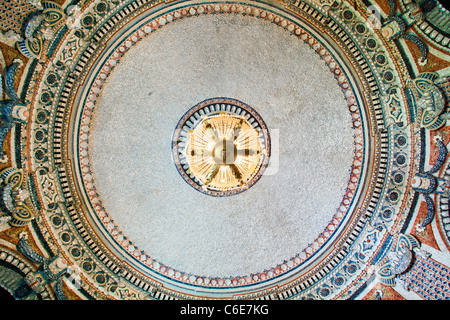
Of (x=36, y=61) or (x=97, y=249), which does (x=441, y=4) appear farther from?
(x=97, y=249)

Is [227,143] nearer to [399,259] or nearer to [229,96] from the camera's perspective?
[229,96]

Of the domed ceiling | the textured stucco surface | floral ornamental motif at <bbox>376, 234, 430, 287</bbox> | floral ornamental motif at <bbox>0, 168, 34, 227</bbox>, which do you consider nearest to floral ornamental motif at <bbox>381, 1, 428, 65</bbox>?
the domed ceiling

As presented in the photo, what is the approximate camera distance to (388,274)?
5.11 meters

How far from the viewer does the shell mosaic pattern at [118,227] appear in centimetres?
509

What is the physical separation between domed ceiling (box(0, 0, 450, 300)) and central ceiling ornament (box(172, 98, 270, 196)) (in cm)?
2

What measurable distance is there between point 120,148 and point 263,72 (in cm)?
234

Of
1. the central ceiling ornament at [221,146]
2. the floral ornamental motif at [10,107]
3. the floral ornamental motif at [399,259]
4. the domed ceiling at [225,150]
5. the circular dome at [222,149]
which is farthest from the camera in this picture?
the central ceiling ornament at [221,146]

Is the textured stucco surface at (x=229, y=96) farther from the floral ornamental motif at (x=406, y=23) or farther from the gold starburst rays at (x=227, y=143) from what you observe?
the floral ornamental motif at (x=406, y=23)

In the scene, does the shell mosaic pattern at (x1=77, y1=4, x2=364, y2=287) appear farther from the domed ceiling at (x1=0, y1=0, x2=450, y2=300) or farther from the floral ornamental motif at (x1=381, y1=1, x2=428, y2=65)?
the floral ornamental motif at (x1=381, y1=1, x2=428, y2=65)

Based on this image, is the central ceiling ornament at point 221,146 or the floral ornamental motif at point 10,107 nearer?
the floral ornamental motif at point 10,107

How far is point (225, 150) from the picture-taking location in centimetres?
542

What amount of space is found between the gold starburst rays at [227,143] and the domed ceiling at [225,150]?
26 mm

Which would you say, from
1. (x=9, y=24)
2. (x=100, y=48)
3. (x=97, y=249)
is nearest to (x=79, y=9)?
(x=100, y=48)

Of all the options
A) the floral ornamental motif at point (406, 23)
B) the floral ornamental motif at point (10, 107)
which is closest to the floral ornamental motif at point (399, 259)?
the floral ornamental motif at point (406, 23)
